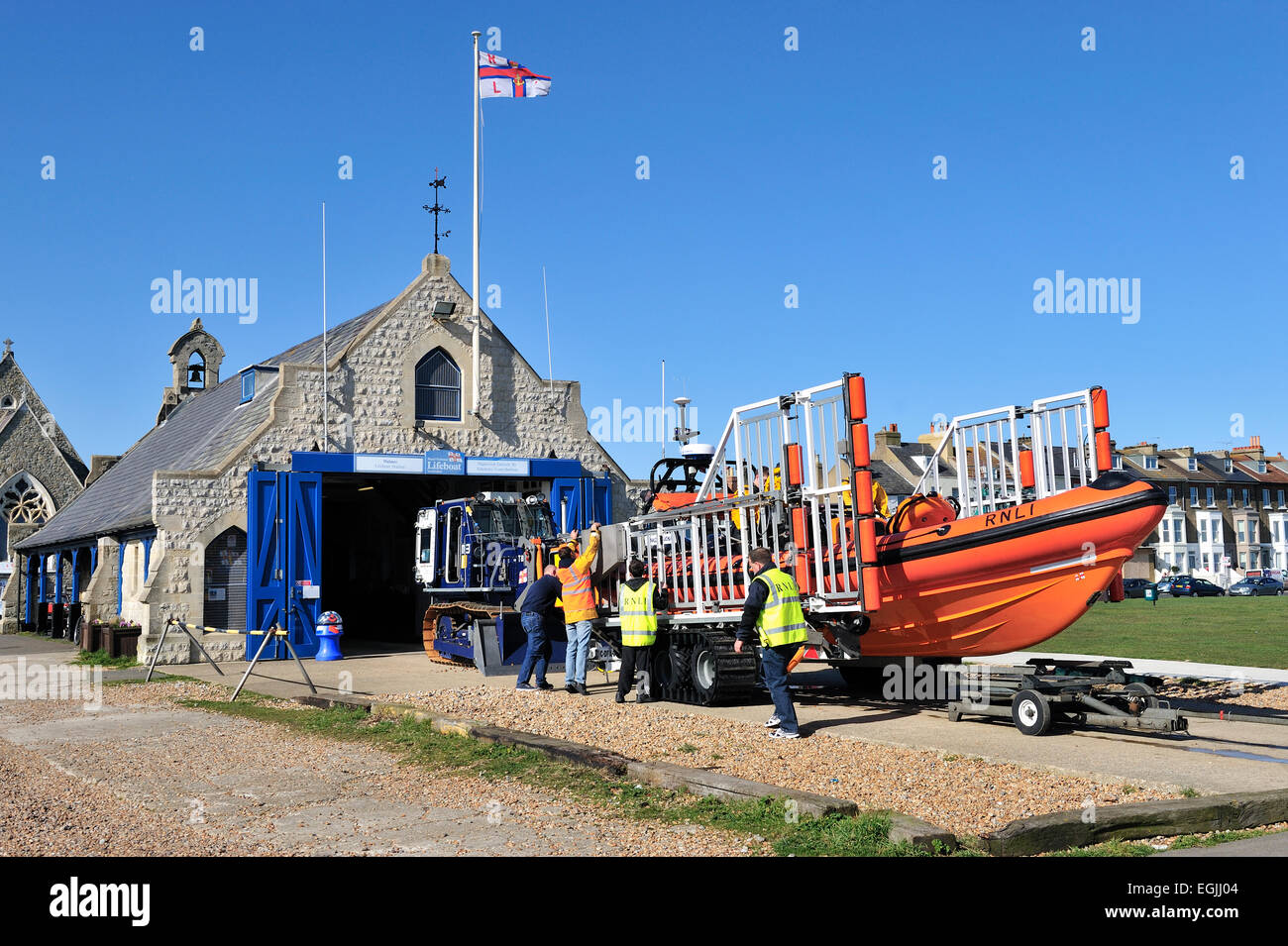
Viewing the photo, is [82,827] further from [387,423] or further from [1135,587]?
[1135,587]

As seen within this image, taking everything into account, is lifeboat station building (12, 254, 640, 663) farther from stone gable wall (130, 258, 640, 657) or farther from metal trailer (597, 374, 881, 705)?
metal trailer (597, 374, 881, 705)

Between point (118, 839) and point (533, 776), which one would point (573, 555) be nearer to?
point (533, 776)

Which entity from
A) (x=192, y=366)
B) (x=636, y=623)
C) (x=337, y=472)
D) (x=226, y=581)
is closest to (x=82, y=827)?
(x=636, y=623)

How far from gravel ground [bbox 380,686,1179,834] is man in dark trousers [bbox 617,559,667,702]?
0.72 meters

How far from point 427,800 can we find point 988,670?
659cm

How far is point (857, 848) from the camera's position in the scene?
632cm

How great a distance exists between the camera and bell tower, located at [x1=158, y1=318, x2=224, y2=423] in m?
43.0

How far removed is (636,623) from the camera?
1391cm

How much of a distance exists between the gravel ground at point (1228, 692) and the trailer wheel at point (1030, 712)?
285 centimetres

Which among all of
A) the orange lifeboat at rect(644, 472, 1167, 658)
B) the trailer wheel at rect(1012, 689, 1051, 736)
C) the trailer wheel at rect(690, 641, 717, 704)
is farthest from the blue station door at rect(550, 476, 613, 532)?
the trailer wheel at rect(1012, 689, 1051, 736)

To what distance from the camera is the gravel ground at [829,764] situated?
7.59 metres

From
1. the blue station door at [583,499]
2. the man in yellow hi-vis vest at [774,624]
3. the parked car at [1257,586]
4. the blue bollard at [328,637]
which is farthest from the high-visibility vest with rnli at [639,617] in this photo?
the parked car at [1257,586]
